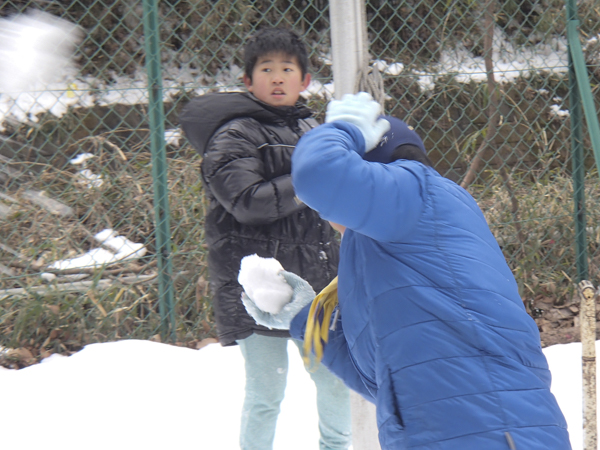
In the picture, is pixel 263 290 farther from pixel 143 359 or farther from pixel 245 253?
pixel 143 359

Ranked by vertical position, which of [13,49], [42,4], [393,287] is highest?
[393,287]

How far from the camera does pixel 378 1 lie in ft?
16.5

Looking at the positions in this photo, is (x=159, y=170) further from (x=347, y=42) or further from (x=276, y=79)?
(x=347, y=42)

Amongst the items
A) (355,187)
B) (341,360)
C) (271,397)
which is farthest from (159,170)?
(355,187)

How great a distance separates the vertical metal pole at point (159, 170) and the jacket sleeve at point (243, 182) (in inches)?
55.0

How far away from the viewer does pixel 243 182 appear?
1.91 meters

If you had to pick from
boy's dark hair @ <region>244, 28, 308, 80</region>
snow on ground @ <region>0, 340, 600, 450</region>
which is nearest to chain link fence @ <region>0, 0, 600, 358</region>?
snow on ground @ <region>0, 340, 600, 450</region>

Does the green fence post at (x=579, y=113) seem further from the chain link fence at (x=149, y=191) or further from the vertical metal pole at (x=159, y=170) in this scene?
the vertical metal pole at (x=159, y=170)

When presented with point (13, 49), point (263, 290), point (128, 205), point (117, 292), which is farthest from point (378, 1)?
point (263, 290)

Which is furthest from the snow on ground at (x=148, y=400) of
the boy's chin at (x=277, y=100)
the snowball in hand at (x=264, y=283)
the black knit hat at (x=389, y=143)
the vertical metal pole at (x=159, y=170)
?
the black knit hat at (x=389, y=143)

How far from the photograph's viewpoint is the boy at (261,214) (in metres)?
1.94

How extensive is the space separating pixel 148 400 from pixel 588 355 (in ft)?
6.10

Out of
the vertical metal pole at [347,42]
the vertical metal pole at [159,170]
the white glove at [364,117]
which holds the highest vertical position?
the vertical metal pole at [347,42]

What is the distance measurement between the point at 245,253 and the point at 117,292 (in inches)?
66.9
